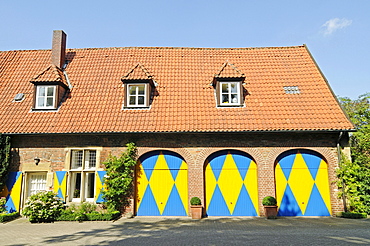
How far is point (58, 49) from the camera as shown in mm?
16969

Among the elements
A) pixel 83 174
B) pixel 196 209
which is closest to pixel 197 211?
pixel 196 209

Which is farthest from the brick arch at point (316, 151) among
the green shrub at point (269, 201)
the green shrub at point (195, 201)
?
the green shrub at point (195, 201)

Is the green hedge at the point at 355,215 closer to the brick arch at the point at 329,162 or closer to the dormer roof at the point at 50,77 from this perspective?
the brick arch at the point at 329,162

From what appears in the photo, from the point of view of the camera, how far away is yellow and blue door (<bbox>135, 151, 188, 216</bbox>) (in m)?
13.6

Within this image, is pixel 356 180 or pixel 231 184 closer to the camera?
pixel 356 180

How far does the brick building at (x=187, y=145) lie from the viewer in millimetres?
13484

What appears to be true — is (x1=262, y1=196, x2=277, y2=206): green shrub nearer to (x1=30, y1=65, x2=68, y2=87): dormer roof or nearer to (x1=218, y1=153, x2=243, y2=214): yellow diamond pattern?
(x1=218, y1=153, x2=243, y2=214): yellow diamond pattern

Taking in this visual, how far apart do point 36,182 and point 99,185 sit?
3044 mm

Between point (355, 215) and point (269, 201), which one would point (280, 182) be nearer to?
point (269, 201)

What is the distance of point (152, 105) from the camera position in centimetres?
1494

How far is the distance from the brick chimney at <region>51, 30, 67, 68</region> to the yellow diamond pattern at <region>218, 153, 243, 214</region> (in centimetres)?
1037

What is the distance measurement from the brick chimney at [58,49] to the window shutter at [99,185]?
6901 millimetres

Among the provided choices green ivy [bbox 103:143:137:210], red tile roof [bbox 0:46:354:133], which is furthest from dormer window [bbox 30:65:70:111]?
green ivy [bbox 103:143:137:210]

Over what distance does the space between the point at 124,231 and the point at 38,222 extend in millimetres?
4394
